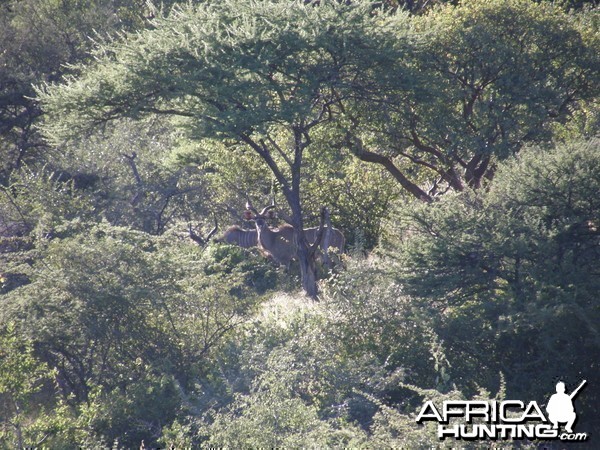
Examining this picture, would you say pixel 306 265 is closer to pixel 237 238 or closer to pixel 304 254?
pixel 304 254

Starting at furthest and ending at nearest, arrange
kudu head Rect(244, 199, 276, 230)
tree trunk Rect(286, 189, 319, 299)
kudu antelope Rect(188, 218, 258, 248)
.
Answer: kudu antelope Rect(188, 218, 258, 248) < kudu head Rect(244, 199, 276, 230) < tree trunk Rect(286, 189, 319, 299)

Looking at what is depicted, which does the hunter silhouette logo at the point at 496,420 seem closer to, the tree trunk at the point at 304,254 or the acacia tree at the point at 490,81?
the acacia tree at the point at 490,81

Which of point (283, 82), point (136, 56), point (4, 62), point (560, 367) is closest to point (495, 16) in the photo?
point (283, 82)

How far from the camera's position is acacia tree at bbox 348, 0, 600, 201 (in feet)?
49.4

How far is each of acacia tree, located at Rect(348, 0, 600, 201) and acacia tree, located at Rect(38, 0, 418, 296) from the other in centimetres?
109

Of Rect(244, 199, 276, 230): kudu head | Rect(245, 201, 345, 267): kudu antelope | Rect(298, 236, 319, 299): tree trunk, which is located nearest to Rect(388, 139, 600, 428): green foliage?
Rect(298, 236, 319, 299): tree trunk

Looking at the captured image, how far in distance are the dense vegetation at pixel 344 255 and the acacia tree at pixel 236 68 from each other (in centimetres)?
5

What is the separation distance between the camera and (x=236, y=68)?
1388cm

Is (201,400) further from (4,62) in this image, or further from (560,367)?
(4,62)

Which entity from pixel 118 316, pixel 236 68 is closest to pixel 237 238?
pixel 236 68

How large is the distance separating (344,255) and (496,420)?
6345 mm

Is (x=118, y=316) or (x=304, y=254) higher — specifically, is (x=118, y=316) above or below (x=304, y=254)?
below

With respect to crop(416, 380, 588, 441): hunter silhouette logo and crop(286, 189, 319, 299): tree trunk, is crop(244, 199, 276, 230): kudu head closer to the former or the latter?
crop(286, 189, 319, 299): tree trunk

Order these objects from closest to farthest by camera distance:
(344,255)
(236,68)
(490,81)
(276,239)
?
(344,255) → (236,68) → (490,81) → (276,239)
